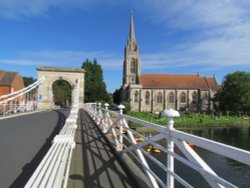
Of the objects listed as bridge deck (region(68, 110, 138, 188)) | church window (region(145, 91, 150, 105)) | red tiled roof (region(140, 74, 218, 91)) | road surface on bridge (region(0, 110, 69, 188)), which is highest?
red tiled roof (region(140, 74, 218, 91))

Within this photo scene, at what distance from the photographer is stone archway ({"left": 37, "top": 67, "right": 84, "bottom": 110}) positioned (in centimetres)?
3897

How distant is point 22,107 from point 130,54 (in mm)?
63017

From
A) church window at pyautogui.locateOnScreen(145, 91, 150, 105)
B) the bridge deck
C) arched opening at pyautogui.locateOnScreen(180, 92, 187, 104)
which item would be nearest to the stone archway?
the bridge deck

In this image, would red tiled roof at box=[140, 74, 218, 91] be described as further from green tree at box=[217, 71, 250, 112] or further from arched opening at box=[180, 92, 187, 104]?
green tree at box=[217, 71, 250, 112]

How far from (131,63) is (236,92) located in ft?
108

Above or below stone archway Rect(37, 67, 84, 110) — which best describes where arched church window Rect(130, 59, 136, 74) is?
above

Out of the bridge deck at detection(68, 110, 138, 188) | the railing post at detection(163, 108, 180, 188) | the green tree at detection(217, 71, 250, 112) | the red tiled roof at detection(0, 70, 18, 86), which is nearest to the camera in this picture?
the railing post at detection(163, 108, 180, 188)

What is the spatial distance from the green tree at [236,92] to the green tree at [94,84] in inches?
1150

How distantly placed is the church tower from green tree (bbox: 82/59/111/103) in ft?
48.6

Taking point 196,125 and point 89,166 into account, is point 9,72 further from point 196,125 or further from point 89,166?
point 89,166

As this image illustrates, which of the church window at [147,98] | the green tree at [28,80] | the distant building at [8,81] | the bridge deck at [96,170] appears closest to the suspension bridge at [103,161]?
the bridge deck at [96,170]

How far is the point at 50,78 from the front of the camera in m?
39.5

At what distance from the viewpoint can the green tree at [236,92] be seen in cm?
6419

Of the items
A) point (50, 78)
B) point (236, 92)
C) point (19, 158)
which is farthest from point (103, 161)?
point (236, 92)
